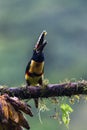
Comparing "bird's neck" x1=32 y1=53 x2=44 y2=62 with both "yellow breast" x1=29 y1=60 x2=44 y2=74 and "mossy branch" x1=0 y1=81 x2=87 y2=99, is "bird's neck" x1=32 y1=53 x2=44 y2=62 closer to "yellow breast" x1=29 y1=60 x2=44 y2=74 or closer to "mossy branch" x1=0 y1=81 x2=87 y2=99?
"yellow breast" x1=29 y1=60 x2=44 y2=74

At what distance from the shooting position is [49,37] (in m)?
78.6

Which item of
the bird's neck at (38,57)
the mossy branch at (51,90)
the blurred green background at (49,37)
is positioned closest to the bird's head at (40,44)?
the bird's neck at (38,57)

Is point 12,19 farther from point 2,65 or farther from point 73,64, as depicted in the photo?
point 2,65

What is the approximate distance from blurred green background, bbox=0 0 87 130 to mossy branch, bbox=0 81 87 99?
168 ft

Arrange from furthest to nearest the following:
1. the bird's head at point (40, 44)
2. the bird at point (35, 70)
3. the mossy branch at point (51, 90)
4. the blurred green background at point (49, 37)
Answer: the blurred green background at point (49, 37)
the bird at point (35, 70)
the bird's head at point (40, 44)
the mossy branch at point (51, 90)

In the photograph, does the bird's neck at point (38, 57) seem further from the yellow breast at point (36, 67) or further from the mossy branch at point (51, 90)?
the mossy branch at point (51, 90)

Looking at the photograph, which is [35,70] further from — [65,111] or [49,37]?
[49,37]

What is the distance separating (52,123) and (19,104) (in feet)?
161

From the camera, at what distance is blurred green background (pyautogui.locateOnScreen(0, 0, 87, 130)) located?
61719 millimetres

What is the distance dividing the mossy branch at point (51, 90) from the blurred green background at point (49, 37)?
5124cm

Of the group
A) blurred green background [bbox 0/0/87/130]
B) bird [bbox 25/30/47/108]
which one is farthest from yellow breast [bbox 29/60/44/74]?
blurred green background [bbox 0/0/87/130]

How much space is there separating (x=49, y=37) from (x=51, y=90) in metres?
74.7

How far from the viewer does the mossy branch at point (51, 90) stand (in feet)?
12.7

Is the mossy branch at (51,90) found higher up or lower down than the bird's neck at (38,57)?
lower down
